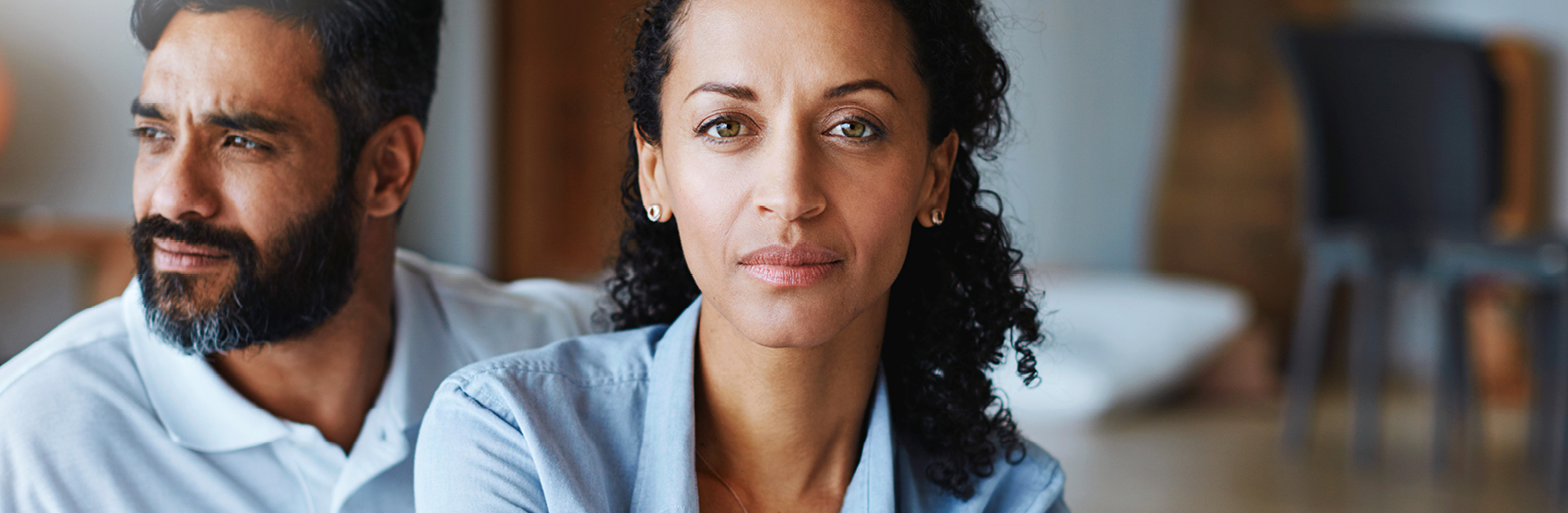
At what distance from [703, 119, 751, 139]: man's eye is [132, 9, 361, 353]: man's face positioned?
0.37m

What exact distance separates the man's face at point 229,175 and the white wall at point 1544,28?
4.40m

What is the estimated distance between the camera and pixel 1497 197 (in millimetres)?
3258

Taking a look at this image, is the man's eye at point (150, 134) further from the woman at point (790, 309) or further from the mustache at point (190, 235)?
the woman at point (790, 309)

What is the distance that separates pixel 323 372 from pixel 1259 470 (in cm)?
255

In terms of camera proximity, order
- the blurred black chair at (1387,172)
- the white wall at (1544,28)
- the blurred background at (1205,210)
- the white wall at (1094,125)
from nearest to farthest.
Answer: the blurred background at (1205,210) < the blurred black chair at (1387,172) < the white wall at (1544,28) < the white wall at (1094,125)

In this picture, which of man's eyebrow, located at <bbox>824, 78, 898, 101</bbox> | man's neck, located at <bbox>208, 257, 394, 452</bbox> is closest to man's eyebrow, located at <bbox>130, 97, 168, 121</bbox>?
man's neck, located at <bbox>208, 257, 394, 452</bbox>

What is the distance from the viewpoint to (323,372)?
3.54ft

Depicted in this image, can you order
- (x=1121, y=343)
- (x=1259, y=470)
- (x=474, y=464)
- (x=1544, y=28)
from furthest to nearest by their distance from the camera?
(x=1544, y=28) < (x=1121, y=343) < (x=1259, y=470) < (x=474, y=464)

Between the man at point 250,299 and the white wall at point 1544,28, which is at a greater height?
the white wall at point 1544,28

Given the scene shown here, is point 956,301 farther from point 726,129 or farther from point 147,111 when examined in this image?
point 147,111

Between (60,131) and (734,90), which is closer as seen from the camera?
(734,90)

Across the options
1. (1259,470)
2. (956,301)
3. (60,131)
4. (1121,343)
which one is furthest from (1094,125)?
(956,301)

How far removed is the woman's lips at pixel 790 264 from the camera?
0.87 m

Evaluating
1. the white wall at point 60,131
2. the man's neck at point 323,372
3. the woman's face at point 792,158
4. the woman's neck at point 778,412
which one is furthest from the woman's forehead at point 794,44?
the white wall at point 60,131
